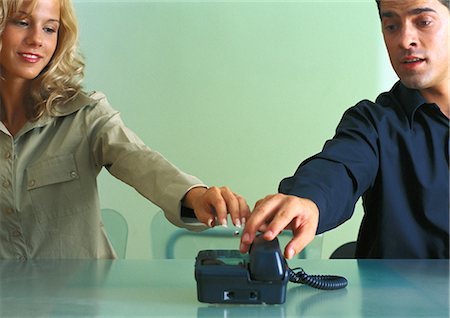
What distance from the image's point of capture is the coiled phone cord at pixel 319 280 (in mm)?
1204

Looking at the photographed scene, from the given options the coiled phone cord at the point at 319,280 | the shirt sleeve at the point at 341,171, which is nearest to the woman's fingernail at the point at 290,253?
the coiled phone cord at the point at 319,280

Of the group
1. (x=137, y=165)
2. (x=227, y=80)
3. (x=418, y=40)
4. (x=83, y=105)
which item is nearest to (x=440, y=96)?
(x=418, y=40)

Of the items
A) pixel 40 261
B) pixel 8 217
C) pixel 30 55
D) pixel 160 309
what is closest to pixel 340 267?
pixel 160 309

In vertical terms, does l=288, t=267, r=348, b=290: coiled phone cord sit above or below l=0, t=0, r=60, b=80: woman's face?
below

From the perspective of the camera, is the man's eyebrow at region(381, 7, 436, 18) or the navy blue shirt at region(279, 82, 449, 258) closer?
the navy blue shirt at region(279, 82, 449, 258)

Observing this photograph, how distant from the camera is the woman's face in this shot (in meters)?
1.97

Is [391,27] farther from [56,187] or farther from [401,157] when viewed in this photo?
[56,187]

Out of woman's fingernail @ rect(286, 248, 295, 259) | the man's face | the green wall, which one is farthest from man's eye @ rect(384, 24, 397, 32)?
the green wall

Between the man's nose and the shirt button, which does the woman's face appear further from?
the man's nose

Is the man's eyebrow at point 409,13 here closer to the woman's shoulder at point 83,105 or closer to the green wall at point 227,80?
the woman's shoulder at point 83,105

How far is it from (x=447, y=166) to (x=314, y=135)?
6.23ft

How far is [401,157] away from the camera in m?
1.72

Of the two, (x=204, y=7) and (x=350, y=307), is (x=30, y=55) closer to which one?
(x=350, y=307)

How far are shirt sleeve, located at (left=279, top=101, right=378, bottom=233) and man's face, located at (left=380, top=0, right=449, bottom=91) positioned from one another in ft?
0.69
